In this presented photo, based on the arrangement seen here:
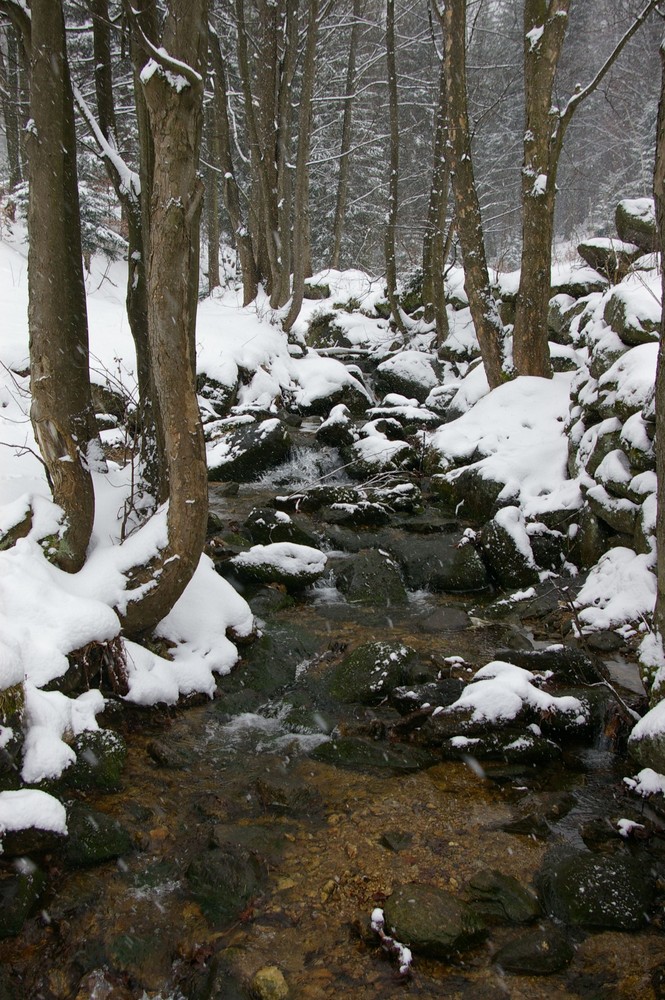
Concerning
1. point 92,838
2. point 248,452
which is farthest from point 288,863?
point 248,452

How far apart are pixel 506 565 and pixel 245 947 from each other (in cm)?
523

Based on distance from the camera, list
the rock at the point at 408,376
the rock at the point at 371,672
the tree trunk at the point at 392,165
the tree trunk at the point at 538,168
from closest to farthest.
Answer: the rock at the point at 371,672 < the tree trunk at the point at 538,168 < the rock at the point at 408,376 < the tree trunk at the point at 392,165

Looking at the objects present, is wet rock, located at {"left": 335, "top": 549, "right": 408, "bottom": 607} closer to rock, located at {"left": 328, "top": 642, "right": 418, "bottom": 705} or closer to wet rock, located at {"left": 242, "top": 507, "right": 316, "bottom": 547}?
wet rock, located at {"left": 242, "top": 507, "right": 316, "bottom": 547}

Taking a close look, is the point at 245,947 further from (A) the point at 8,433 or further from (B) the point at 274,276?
(B) the point at 274,276

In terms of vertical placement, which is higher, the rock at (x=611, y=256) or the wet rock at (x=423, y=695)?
the rock at (x=611, y=256)

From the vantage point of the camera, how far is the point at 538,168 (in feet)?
30.2

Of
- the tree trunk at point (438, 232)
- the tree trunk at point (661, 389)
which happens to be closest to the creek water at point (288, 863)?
the tree trunk at point (661, 389)

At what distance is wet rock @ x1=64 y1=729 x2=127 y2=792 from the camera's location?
3.92 metres

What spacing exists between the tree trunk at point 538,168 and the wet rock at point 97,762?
26.7 feet

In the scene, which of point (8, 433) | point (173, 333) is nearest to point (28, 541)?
point (173, 333)

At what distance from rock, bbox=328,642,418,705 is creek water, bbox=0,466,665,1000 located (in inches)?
6.0

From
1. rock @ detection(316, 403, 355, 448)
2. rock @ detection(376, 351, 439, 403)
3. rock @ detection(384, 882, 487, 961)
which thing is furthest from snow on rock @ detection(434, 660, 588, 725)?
rock @ detection(376, 351, 439, 403)

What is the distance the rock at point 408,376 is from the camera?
1522cm

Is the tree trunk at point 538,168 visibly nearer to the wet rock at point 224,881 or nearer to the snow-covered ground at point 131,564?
the snow-covered ground at point 131,564
